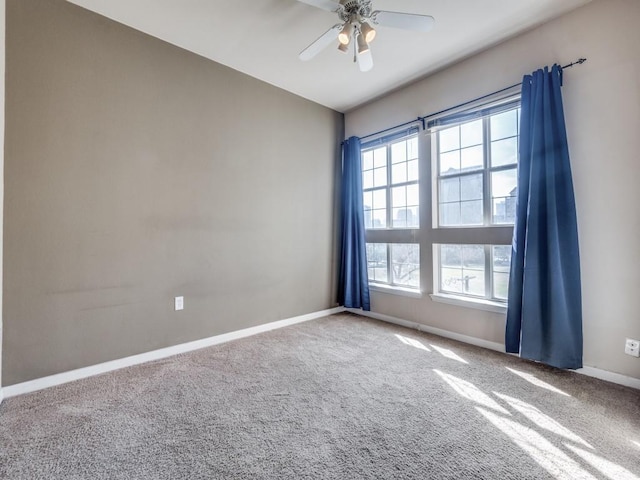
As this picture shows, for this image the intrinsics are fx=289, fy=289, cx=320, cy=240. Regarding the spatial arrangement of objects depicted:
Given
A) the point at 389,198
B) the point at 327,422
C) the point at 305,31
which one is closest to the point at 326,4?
the point at 305,31

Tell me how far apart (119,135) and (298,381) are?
2424 millimetres

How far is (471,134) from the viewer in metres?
2.95

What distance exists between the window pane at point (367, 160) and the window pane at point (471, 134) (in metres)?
1.24

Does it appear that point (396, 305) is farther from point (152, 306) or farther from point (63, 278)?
point (63, 278)

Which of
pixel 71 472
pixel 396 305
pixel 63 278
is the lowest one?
pixel 71 472

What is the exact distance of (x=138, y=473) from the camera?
4.29ft

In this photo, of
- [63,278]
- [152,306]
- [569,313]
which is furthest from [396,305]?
[63,278]

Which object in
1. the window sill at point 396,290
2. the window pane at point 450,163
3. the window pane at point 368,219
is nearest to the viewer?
the window pane at point 450,163

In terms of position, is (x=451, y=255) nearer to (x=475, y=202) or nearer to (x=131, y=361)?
(x=475, y=202)

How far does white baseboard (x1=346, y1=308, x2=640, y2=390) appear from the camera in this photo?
2.06m

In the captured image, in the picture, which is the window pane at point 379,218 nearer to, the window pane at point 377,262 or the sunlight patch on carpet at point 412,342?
the window pane at point 377,262

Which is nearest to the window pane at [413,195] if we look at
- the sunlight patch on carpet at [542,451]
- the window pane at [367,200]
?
the window pane at [367,200]

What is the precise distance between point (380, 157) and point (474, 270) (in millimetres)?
1859

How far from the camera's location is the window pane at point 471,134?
290 cm
